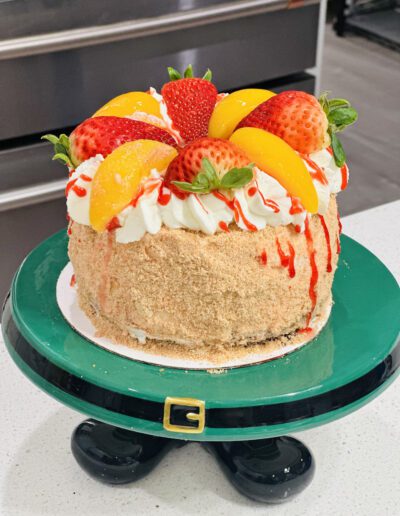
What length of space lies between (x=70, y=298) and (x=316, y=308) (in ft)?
1.15

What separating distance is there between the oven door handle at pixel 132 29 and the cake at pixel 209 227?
1295 millimetres

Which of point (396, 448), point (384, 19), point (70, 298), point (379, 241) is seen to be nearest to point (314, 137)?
point (70, 298)

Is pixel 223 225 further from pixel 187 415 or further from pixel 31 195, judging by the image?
pixel 31 195

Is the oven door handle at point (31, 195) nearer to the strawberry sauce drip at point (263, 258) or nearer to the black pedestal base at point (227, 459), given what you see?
the black pedestal base at point (227, 459)

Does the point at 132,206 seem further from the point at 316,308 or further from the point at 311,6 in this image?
the point at 311,6

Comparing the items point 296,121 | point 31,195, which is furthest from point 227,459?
point 31,195

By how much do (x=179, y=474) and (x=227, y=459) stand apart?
0.26 ft

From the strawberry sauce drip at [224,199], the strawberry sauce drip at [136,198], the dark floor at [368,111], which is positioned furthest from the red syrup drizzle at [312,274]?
the dark floor at [368,111]

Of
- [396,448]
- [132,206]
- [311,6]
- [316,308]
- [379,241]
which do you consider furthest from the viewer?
[311,6]

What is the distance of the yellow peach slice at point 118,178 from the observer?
1.05 metres

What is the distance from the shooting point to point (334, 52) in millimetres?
4895

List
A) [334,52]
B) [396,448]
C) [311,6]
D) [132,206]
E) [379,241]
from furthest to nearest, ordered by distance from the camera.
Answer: [334,52] < [311,6] < [379,241] < [396,448] < [132,206]

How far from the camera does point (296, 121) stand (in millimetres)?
1110

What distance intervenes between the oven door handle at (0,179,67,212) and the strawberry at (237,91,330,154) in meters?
1.53
